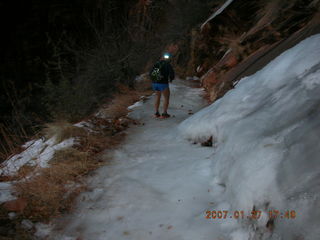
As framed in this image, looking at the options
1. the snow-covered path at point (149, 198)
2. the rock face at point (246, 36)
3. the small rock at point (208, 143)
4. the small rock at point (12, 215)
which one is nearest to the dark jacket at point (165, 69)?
the rock face at point (246, 36)

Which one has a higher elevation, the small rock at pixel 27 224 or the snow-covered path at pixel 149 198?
the small rock at pixel 27 224

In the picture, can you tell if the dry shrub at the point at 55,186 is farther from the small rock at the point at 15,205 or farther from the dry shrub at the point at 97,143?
the dry shrub at the point at 97,143

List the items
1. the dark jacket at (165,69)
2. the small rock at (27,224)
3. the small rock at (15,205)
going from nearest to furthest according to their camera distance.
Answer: the small rock at (27,224), the small rock at (15,205), the dark jacket at (165,69)

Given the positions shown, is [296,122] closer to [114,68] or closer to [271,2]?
[271,2]

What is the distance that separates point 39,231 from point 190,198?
127 centimetres

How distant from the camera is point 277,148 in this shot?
1673 millimetres

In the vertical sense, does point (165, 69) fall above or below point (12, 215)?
above

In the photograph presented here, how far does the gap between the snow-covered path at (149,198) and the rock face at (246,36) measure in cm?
218

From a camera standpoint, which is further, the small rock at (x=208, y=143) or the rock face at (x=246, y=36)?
the rock face at (x=246, y=36)

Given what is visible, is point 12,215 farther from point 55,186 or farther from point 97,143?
point 97,143

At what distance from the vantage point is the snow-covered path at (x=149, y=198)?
1.85 metres
